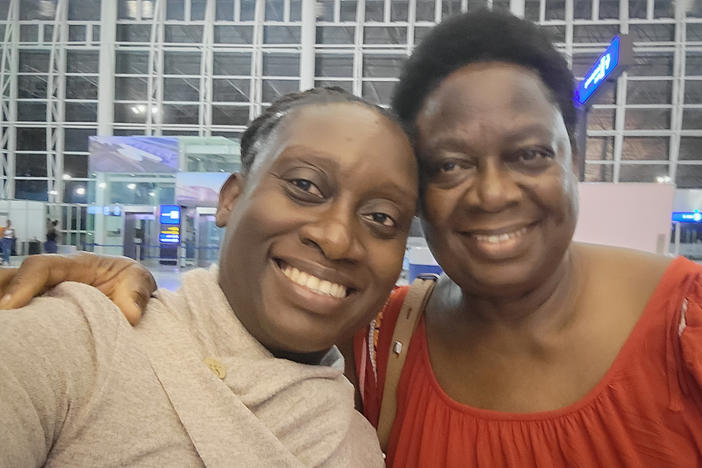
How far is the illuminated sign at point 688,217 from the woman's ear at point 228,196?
578 inches

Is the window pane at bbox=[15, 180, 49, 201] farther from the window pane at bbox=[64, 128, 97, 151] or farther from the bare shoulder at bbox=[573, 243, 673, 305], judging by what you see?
the bare shoulder at bbox=[573, 243, 673, 305]

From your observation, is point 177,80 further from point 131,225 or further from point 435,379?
point 435,379

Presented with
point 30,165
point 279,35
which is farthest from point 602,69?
point 30,165

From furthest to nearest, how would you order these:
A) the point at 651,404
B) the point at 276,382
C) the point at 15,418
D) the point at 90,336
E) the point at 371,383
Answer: the point at 371,383, the point at 651,404, the point at 276,382, the point at 90,336, the point at 15,418

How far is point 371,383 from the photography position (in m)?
1.59

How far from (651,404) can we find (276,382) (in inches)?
35.1

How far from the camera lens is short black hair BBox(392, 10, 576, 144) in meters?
1.33

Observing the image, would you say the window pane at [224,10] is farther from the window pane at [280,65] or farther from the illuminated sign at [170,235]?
the illuminated sign at [170,235]


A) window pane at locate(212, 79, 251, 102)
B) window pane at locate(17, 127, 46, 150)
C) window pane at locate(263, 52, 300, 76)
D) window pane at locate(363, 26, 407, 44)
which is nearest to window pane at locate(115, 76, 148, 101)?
window pane at locate(212, 79, 251, 102)

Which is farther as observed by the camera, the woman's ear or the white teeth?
the woman's ear

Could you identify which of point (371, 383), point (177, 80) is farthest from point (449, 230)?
point (177, 80)

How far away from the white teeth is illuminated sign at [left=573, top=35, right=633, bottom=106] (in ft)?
12.7

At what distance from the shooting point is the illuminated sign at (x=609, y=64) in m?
4.69

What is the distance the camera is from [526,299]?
1.37 m
